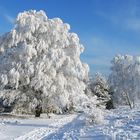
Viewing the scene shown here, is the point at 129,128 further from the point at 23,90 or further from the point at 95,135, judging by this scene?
the point at 23,90

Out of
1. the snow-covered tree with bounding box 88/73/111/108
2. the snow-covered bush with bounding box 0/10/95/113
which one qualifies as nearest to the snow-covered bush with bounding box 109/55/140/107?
the snow-covered tree with bounding box 88/73/111/108

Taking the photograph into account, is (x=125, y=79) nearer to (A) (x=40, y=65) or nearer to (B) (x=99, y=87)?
(B) (x=99, y=87)

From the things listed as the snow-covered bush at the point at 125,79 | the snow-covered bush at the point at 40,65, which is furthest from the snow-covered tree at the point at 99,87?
the snow-covered bush at the point at 40,65

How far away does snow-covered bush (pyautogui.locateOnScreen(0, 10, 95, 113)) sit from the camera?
114 feet

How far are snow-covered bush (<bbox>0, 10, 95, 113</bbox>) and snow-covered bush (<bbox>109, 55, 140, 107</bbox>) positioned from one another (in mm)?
32468

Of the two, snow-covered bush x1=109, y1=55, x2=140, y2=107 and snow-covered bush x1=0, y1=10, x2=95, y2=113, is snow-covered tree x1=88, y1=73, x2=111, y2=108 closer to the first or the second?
snow-covered bush x1=109, y1=55, x2=140, y2=107

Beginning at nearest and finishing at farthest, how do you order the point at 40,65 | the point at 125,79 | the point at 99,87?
the point at 40,65 → the point at 99,87 → the point at 125,79

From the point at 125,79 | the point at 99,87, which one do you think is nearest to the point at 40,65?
the point at 99,87

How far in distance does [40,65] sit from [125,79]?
1458 inches

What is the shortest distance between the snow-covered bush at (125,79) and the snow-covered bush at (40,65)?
32468 mm

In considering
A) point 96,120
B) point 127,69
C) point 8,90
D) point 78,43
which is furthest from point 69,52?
point 127,69

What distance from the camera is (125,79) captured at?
6956 cm

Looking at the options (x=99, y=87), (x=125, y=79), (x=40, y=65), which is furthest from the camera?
(x=125, y=79)

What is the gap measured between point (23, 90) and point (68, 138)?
18158 mm
